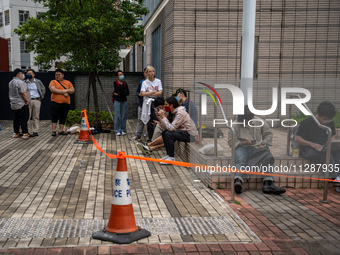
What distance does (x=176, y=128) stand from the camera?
8906mm

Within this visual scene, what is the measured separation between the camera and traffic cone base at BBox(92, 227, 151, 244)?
4.68 m

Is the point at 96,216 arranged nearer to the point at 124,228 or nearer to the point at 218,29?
the point at 124,228

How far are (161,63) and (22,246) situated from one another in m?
10.6

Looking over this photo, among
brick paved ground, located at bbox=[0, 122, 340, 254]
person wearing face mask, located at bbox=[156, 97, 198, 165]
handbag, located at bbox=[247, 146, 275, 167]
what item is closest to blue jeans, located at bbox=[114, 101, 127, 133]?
brick paved ground, located at bbox=[0, 122, 340, 254]

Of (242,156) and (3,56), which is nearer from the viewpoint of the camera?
(242,156)

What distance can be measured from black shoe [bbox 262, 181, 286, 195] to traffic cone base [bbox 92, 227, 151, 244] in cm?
263

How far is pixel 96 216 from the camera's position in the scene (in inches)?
218

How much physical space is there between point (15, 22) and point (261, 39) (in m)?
46.3

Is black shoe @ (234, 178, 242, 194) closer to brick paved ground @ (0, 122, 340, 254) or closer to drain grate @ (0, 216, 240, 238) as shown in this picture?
brick paved ground @ (0, 122, 340, 254)

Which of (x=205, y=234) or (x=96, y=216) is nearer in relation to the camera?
(x=205, y=234)

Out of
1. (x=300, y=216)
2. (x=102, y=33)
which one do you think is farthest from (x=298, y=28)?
(x=300, y=216)

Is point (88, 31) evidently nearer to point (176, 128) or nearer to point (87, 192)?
point (176, 128)

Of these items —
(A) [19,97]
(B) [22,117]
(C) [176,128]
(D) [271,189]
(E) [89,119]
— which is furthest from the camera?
(E) [89,119]

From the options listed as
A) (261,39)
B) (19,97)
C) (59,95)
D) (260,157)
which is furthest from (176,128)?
(19,97)
